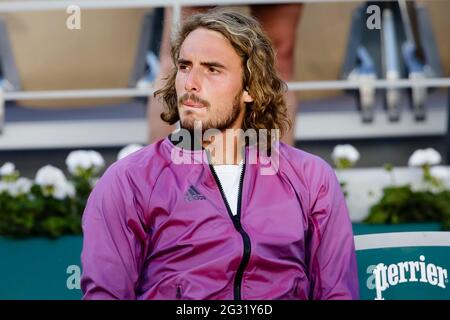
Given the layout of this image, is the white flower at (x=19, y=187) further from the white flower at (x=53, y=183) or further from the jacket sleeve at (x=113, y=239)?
the jacket sleeve at (x=113, y=239)

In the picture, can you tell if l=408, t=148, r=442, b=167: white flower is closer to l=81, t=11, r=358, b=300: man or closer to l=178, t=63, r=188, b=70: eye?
l=81, t=11, r=358, b=300: man

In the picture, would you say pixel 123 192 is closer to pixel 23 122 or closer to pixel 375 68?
pixel 23 122

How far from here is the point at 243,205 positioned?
2.30 meters

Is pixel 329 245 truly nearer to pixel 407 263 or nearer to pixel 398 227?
pixel 407 263

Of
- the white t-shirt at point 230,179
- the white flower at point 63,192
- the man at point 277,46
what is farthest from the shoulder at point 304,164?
the white flower at point 63,192

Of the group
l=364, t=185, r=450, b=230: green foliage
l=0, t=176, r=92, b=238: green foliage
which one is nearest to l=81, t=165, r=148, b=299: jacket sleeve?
l=0, t=176, r=92, b=238: green foliage

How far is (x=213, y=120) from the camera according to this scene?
2396 millimetres

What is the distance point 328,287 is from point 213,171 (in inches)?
15.0

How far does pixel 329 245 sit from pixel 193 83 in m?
0.50

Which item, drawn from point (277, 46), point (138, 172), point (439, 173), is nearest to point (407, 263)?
point (138, 172)

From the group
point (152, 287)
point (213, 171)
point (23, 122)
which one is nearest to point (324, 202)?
point (213, 171)

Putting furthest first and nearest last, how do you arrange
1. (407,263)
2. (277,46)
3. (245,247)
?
(277,46) → (407,263) → (245,247)

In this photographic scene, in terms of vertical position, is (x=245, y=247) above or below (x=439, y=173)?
below

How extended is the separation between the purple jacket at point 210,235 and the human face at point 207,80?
95 mm
